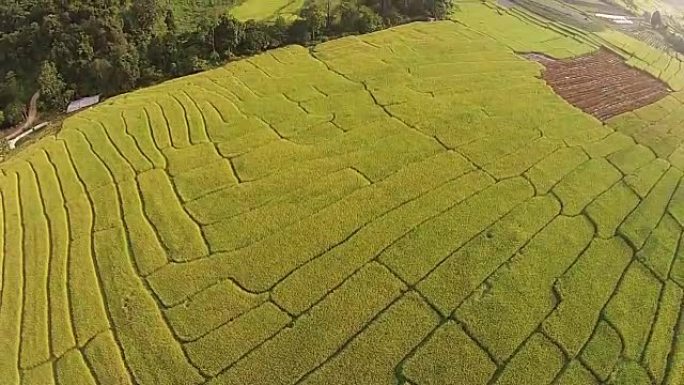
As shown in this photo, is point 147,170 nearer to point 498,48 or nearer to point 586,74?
point 498,48

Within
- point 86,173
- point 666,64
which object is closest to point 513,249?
point 86,173

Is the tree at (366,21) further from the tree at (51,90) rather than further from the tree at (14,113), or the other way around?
the tree at (14,113)

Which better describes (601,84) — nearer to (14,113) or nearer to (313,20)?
(313,20)

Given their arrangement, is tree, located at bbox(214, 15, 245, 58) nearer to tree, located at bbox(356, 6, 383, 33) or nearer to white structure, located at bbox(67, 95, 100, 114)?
white structure, located at bbox(67, 95, 100, 114)

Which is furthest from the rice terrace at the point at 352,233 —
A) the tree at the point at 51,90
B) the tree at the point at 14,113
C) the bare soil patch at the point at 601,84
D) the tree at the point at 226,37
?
the tree at the point at 14,113

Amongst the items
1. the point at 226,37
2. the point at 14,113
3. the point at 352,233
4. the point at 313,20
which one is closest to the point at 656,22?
the point at 313,20
